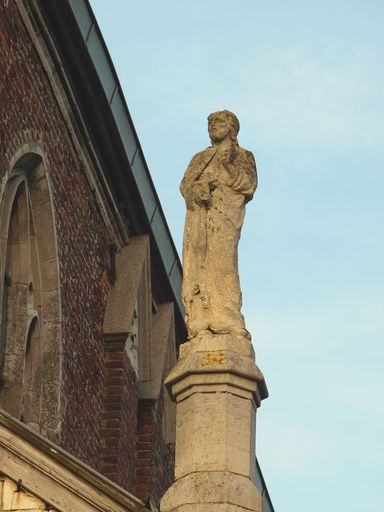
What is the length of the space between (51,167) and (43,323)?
170 cm

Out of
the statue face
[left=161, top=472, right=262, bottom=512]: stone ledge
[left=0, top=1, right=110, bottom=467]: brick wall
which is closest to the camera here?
[left=161, top=472, right=262, bottom=512]: stone ledge

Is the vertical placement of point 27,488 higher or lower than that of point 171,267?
lower

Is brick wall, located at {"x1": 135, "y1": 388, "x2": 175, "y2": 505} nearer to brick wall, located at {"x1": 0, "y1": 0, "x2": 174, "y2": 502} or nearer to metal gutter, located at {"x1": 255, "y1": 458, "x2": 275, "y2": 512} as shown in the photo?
brick wall, located at {"x1": 0, "y1": 0, "x2": 174, "y2": 502}

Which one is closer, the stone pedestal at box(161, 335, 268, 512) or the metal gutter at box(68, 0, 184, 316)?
the stone pedestal at box(161, 335, 268, 512)

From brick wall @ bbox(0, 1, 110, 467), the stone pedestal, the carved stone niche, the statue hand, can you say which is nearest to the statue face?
the statue hand

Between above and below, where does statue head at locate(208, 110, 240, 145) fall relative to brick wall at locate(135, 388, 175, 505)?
below

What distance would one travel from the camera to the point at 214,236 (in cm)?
1439

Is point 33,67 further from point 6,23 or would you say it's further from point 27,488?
point 27,488

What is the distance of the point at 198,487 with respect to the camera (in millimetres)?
13031

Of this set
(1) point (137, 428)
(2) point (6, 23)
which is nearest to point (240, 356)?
(2) point (6, 23)

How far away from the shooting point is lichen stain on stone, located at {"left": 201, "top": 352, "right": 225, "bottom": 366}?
13.6m

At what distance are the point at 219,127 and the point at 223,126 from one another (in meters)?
0.03

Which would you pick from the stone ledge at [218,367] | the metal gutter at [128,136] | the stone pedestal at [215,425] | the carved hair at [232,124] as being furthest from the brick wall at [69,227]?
the stone pedestal at [215,425]

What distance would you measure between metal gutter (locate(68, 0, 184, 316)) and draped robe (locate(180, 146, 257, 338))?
537cm
